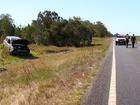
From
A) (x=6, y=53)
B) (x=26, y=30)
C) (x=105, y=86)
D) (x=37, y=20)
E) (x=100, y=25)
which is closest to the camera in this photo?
(x=105, y=86)

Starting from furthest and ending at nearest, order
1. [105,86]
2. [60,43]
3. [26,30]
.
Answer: [26,30] → [60,43] → [105,86]

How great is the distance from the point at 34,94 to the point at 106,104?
105 inches

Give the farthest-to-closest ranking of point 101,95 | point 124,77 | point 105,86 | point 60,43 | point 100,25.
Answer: point 100,25 → point 60,43 → point 124,77 → point 105,86 → point 101,95

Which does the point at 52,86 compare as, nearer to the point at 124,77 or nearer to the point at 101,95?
the point at 101,95

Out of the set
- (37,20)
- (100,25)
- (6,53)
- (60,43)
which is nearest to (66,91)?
(6,53)

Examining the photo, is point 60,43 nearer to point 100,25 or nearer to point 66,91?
point 66,91

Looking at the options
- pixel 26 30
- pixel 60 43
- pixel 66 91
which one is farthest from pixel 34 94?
pixel 26 30

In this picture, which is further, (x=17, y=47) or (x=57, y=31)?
(x=57, y=31)

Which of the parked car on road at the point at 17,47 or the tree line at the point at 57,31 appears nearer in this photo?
the parked car on road at the point at 17,47

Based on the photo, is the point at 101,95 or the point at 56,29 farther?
the point at 56,29

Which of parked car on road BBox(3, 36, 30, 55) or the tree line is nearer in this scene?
parked car on road BBox(3, 36, 30, 55)

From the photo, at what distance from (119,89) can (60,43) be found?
60479mm

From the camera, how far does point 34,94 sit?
1162 centimetres

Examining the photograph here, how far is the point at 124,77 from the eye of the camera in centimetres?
1544
